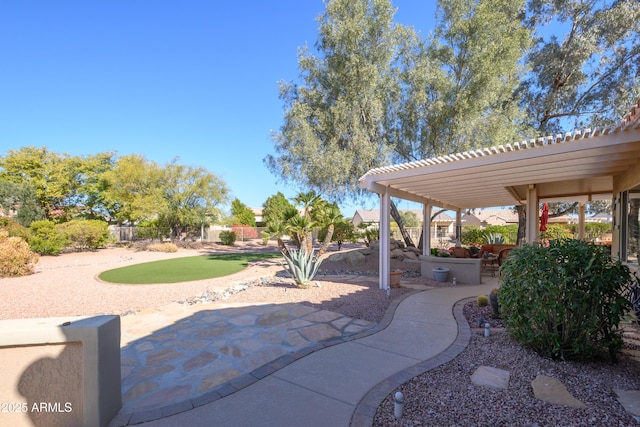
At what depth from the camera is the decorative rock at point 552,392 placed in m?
2.72

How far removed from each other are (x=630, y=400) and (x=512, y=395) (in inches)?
37.8

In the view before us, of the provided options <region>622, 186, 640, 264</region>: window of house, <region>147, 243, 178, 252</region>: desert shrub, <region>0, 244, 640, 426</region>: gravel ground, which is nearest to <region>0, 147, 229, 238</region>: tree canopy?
<region>147, 243, 178, 252</region>: desert shrub

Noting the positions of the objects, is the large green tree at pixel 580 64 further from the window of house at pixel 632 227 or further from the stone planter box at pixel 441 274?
the window of house at pixel 632 227

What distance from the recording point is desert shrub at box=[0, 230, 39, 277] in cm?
1015

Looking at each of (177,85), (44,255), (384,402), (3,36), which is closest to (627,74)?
(384,402)

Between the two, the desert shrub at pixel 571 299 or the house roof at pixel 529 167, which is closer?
the desert shrub at pixel 571 299

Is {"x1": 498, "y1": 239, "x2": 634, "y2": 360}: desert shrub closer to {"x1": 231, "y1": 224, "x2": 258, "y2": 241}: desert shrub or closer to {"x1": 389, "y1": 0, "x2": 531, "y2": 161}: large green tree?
{"x1": 389, "y1": 0, "x2": 531, "y2": 161}: large green tree

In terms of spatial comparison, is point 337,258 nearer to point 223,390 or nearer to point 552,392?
point 223,390

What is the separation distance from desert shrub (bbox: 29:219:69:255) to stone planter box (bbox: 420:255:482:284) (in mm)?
19238

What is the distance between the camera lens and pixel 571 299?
3.31m

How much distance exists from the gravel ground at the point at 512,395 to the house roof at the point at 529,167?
3148 millimetres

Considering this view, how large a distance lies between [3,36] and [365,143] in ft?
41.7

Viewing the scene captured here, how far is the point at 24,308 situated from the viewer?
673cm

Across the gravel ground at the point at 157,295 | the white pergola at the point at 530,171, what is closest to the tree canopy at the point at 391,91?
the white pergola at the point at 530,171
